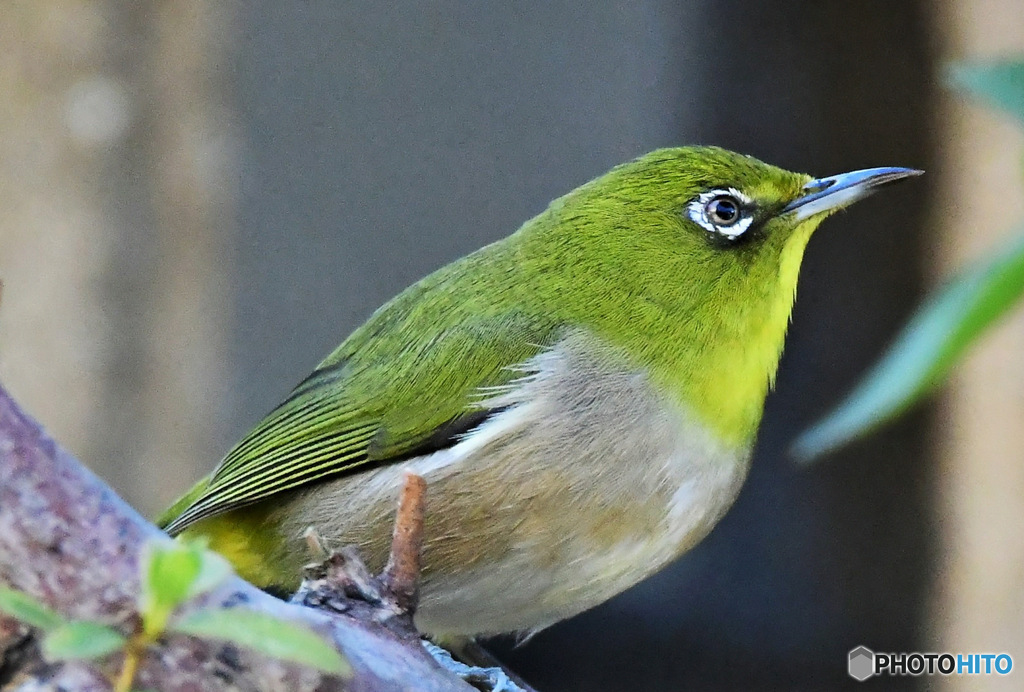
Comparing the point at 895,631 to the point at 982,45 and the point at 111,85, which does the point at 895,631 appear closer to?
the point at 982,45

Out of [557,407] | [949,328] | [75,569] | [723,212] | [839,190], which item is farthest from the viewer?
[723,212]

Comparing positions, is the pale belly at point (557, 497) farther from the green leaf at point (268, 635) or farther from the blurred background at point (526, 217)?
the blurred background at point (526, 217)

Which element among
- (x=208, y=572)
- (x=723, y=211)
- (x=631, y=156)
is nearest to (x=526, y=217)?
(x=631, y=156)

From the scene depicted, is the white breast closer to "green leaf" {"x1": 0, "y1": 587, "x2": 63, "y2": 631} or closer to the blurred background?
"green leaf" {"x1": 0, "y1": 587, "x2": 63, "y2": 631}

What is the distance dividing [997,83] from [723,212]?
88.8 inches

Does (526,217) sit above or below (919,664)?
above

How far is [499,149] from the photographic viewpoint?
453 centimetres

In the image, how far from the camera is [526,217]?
14.6ft

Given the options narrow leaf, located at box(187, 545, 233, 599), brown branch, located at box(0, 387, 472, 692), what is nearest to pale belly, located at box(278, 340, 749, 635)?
brown branch, located at box(0, 387, 472, 692)

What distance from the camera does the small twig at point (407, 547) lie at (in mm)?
1731

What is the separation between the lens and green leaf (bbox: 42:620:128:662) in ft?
2.79

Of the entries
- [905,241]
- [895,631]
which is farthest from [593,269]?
[895,631]

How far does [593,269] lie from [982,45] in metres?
2.64

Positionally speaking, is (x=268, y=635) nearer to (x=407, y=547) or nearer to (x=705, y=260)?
(x=407, y=547)
